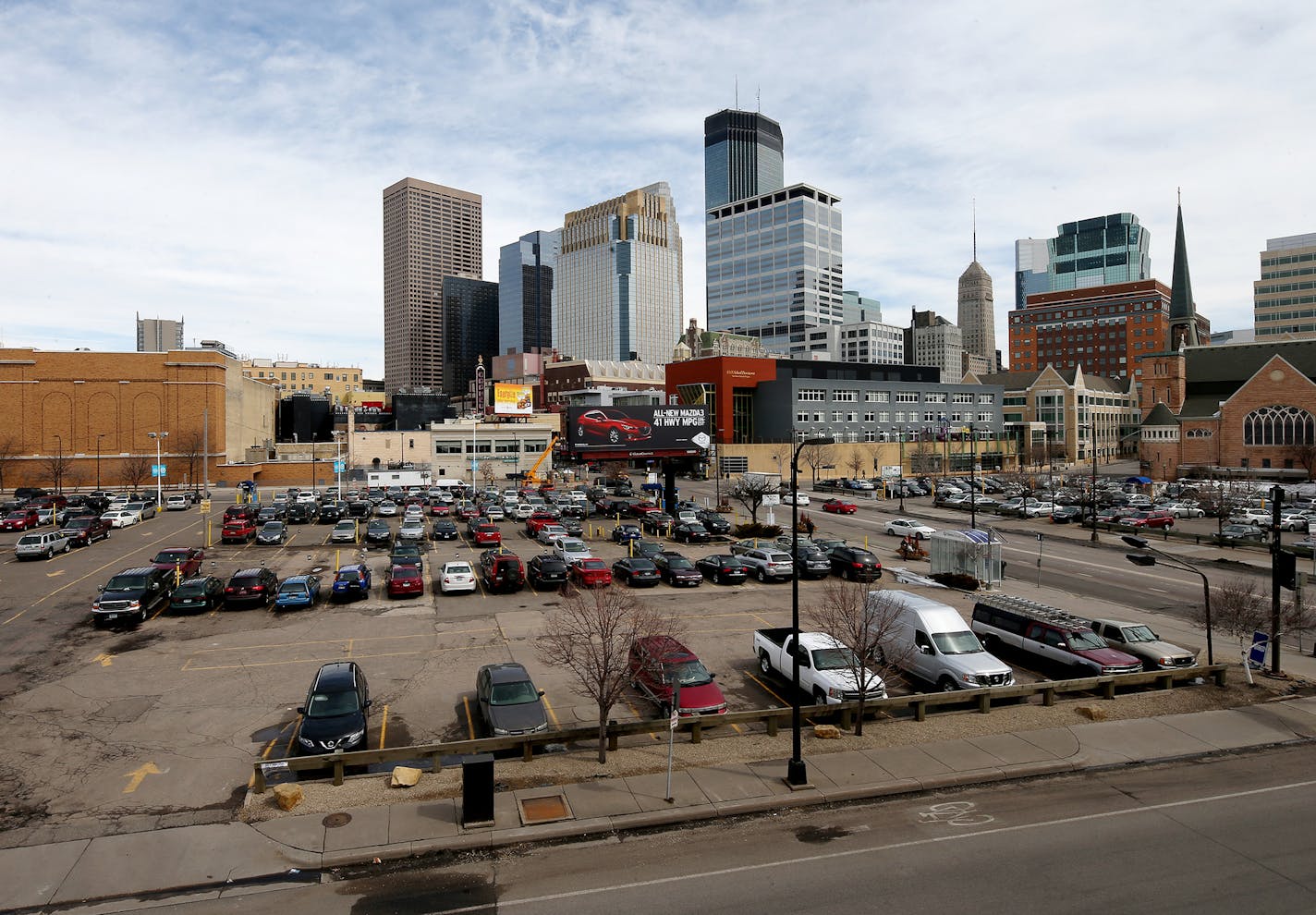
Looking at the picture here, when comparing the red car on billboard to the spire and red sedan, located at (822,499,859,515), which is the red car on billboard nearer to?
red sedan, located at (822,499,859,515)

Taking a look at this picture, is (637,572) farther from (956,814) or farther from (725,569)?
(956,814)

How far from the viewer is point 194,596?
3003cm

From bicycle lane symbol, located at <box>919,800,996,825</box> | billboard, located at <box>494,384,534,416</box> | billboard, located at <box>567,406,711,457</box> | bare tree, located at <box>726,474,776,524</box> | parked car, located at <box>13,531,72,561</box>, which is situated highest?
billboard, located at <box>494,384,534,416</box>

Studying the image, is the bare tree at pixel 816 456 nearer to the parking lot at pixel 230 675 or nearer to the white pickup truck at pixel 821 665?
the parking lot at pixel 230 675

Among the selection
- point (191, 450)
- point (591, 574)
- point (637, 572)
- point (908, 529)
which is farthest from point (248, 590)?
point (191, 450)

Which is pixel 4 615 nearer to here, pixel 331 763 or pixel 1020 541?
pixel 331 763

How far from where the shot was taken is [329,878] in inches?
469

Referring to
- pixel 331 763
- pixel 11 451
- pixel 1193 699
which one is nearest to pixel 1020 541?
pixel 1193 699

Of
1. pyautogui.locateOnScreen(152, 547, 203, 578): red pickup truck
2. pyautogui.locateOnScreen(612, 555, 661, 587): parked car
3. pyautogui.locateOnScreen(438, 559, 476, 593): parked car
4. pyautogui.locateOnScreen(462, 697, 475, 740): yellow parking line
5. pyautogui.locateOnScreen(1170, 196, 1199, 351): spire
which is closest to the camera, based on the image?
pyautogui.locateOnScreen(462, 697, 475, 740): yellow parking line

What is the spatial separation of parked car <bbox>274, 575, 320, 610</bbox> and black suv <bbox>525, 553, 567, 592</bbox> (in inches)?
368

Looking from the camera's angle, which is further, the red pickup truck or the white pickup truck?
the red pickup truck

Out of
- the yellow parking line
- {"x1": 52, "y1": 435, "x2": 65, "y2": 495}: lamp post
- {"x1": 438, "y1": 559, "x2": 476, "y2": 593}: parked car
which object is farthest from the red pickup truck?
{"x1": 52, "y1": 435, "x2": 65, "y2": 495}: lamp post

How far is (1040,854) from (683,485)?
81.0m

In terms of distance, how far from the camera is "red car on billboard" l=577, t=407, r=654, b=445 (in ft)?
179
